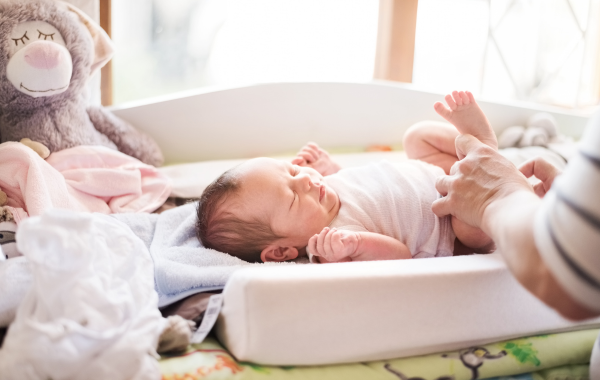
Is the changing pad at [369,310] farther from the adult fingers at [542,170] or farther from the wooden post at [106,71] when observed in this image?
the wooden post at [106,71]

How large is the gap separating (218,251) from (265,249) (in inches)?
3.6

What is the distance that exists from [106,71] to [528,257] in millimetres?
1411

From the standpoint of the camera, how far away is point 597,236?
523 mm

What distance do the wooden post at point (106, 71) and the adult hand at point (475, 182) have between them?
114 cm

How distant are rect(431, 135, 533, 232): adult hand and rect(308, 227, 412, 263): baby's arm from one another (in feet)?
0.33

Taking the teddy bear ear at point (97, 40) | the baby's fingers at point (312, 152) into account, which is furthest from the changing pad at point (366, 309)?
the teddy bear ear at point (97, 40)

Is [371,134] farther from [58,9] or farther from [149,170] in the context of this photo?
[58,9]

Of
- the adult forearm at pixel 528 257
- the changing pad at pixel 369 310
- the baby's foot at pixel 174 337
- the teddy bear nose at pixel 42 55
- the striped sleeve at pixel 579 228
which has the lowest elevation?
the baby's foot at pixel 174 337

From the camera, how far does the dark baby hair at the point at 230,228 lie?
40.1 inches

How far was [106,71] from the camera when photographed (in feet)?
5.38

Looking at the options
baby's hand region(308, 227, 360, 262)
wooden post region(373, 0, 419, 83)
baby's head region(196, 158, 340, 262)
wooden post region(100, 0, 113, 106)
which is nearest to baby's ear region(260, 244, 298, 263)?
baby's head region(196, 158, 340, 262)

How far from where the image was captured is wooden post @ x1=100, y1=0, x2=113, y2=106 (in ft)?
5.16

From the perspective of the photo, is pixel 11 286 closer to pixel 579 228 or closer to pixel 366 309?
pixel 366 309

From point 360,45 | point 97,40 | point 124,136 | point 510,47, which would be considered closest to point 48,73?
point 97,40
